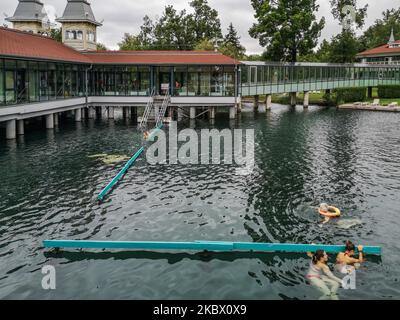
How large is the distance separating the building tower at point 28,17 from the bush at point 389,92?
6218 centimetres

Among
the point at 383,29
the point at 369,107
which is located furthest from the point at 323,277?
the point at 383,29

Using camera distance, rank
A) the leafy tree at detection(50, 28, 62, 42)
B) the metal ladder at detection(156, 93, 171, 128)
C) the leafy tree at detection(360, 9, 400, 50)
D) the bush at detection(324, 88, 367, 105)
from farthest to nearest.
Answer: the leafy tree at detection(360, 9, 400, 50) < the leafy tree at detection(50, 28, 62, 42) < the bush at detection(324, 88, 367, 105) < the metal ladder at detection(156, 93, 171, 128)

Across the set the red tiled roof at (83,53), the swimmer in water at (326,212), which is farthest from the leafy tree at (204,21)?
the swimmer in water at (326,212)

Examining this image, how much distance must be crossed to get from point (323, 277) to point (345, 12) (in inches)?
3670

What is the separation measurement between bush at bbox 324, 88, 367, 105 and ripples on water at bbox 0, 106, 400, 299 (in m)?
39.5

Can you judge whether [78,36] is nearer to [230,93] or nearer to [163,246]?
[230,93]

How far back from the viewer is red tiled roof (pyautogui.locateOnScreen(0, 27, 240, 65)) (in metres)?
39.3

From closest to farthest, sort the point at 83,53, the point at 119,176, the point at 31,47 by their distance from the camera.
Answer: the point at 119,176 → the point at 31,47 → the point at 83,53

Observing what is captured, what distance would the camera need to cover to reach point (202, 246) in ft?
53.5

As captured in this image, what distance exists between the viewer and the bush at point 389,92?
83.0m

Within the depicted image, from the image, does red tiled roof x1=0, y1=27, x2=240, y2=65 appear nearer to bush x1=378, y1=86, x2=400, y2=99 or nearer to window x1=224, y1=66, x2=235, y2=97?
window x1=224, y1=66, x2=235, y2=97

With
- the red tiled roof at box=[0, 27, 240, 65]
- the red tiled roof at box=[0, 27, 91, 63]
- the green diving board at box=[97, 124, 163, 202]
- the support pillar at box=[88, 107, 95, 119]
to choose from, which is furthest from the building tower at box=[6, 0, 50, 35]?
the green diving board at box=[97, 124, 163, 202]

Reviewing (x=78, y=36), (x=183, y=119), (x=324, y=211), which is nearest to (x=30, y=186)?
(x=324, y=211)

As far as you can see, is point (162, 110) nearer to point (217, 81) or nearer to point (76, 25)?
point (217, 81)
